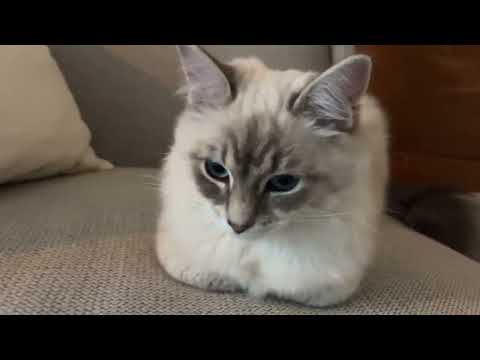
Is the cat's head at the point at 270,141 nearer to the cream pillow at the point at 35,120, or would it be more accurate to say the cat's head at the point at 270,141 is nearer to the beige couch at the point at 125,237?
the beige couch at the point at 125,237

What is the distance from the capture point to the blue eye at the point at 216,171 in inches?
38.7

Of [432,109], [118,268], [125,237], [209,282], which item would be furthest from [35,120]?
[432,109]

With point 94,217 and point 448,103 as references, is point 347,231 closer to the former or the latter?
point 94,217

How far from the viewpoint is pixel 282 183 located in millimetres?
956

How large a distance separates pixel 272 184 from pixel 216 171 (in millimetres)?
115

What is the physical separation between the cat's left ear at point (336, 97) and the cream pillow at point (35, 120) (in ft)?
2.56

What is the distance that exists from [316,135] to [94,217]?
616mm

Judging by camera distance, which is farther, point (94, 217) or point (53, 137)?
point (53, 137)

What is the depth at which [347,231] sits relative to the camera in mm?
1028

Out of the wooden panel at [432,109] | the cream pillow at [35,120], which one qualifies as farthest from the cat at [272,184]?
the wooden panel at [432,109]

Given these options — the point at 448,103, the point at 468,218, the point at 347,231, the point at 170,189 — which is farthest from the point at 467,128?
the point at 170,189

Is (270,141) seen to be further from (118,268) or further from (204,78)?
Result: (118,268)

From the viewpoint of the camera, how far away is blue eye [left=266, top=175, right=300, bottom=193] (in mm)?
951

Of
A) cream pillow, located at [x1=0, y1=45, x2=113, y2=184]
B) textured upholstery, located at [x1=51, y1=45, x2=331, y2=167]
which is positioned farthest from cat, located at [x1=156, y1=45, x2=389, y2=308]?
textured upholstery, located at [x1=51, y1=45, x2=331, y2=167]
